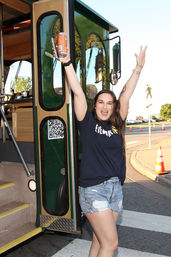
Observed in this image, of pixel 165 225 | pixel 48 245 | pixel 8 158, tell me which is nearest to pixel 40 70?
pixel 8 158

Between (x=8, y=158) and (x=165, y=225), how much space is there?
263cm

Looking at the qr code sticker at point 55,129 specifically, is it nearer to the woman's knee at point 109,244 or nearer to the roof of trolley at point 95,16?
the woman's knee at point 109,244

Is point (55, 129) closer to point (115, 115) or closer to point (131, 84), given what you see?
point (115, 115)

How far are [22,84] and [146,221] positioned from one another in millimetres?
3560

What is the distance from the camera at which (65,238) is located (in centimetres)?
365

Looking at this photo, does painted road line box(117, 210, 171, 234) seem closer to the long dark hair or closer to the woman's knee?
the woman's knee

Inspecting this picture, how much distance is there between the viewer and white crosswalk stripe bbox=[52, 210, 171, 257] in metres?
3.24

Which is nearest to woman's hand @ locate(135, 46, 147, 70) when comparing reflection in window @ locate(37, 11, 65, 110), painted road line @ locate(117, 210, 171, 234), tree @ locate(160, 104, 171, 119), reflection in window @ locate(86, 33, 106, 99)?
reflection in window @ locate(37, 11, 65, 110)

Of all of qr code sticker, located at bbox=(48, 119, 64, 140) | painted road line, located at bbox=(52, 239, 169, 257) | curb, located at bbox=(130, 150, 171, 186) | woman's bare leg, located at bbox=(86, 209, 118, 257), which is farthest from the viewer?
curb, located at bbox=(130, 150, 171, 186)

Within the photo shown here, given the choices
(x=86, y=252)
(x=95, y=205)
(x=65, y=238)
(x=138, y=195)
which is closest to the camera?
(x=95, y=205)

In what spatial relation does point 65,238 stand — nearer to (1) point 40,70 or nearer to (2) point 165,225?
(2) point 165,225

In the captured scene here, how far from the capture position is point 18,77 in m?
5.79

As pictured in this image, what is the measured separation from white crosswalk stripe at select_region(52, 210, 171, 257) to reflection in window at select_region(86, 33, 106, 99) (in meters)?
2.07

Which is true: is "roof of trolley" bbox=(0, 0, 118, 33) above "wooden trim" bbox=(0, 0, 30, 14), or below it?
above
